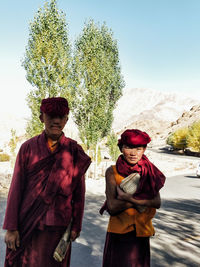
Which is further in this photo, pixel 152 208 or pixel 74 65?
pixel 74 65

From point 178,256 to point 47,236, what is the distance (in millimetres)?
2783

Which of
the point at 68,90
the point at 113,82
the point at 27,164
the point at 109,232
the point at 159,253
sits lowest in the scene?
the point at 159,253

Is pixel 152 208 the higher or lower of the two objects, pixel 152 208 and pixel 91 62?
the lower

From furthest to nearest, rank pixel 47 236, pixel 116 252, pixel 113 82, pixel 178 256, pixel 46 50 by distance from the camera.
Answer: pixel 113 82 → pixel 46 50 → pixel 178 256 → pixel 116 252 → pixel 47 236

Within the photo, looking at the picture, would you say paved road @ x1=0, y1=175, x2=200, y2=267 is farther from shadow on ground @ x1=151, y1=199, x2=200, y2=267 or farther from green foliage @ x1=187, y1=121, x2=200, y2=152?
green foliage @ x1=187, y1=121, x2=200, y2=152

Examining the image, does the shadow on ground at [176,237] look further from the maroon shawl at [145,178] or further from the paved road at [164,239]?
the maroon shawl at [145,178]

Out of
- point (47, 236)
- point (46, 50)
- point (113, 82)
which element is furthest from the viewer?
point (113, 82)

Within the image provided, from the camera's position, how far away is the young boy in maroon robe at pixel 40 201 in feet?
7.30

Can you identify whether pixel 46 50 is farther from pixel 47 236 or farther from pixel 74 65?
pixel 47 236

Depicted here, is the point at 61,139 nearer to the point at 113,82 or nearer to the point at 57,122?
the point at 57,122

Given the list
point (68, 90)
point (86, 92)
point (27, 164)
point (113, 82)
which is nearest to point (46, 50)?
point (68, 90)

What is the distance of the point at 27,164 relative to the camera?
7.54ft

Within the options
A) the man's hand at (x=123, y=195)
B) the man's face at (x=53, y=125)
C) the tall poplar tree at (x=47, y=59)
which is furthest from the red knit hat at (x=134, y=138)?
the tall poplar tree at (x=47, y=59)

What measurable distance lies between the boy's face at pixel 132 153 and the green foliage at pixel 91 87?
16951mm
